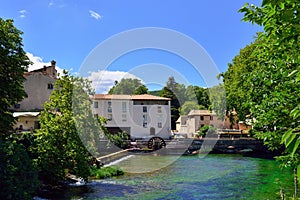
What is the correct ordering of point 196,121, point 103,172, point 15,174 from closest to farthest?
point 15,174 → point 103,172 → point 196,121

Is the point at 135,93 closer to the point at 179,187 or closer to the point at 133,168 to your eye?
the point at 133,168

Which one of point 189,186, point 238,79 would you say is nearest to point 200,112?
point 238,79

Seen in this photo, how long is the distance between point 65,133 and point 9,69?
12.6ft

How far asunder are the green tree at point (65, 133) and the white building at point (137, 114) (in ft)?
53.8

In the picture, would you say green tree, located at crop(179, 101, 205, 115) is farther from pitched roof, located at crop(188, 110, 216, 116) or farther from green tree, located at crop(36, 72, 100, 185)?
green tree, located at crop(36, 72, 100, 185)

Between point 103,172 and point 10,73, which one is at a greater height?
point 10,73

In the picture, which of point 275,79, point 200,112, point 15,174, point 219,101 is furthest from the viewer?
point 200,112

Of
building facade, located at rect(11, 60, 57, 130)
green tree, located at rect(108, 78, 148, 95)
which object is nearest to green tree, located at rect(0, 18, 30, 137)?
green tree, located at rect(108, 78, 148, 95)

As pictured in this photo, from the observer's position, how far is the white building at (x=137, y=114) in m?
35.1

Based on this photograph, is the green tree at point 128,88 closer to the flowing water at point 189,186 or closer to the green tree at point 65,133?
the flowing water at point 189,186

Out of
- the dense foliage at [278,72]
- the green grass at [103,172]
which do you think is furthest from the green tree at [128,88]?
the dense foliage at [278,72]

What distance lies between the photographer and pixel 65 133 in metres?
14.4

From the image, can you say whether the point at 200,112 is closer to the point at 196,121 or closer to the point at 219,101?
the point at 196,121

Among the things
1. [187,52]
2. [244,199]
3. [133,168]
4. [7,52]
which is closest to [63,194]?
[7,52]
